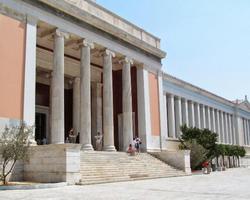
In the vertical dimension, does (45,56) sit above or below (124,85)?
above

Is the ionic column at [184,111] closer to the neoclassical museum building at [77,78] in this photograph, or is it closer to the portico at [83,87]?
the neoclassical museum building at [77,78]

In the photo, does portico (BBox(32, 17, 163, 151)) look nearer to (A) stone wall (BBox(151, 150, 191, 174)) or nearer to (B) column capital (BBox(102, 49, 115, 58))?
(B) column capital (BBox(102, 49, 115, 58))

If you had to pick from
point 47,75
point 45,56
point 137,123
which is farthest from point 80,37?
point 137,123

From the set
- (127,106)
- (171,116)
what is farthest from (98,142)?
(171,116)

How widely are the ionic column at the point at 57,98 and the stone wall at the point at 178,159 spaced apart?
33.8 feet

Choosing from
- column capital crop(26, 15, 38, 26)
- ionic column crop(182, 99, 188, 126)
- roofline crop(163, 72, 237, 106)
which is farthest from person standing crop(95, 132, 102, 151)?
ionic column crop(182, 99, 188, 126)

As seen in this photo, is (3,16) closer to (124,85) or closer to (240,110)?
(124,85)

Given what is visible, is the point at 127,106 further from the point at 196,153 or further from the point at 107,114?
the point at 196,153

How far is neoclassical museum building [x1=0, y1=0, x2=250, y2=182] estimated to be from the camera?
21844mm

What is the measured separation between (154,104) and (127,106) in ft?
14.3

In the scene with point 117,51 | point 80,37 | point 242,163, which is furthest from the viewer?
point 242,163

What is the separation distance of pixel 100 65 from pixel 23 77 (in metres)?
14.6

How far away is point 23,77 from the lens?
2247 centimetres

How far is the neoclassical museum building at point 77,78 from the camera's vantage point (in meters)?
21.8
